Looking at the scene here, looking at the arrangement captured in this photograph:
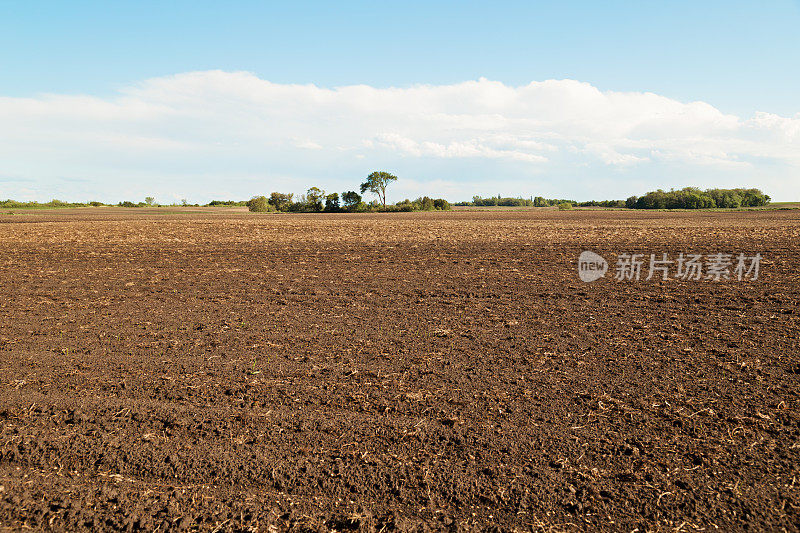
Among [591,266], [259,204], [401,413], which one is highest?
[259,204]

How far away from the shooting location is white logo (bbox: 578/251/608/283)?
48.2 ft

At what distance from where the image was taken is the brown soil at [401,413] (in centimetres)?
373

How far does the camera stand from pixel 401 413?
5.22 m

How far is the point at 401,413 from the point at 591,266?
13.8 m

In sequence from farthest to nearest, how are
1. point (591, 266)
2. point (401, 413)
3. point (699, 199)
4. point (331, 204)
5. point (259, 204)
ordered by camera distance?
point (259, 204), point (699, 199), point (331, 204), point (591, 266), point (401, 413)

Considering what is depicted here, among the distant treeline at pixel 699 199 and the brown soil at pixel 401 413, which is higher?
the distant treeline at pixel 699 199

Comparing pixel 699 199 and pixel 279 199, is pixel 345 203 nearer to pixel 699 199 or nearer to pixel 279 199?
pixel 279 199

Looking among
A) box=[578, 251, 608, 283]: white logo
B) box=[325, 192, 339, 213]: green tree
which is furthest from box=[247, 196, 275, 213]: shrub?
box=[578, 251, 608, 283]: white logo

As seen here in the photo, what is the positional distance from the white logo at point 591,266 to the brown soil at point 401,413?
3260mm

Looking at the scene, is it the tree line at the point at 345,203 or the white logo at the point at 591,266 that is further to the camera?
the tree line at the point at 345,203

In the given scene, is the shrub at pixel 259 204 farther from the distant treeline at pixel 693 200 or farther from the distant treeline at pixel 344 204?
the distant treeline at pixel 693 200

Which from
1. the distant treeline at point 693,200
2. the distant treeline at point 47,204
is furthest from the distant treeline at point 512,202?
the distant treeline at point 47,204

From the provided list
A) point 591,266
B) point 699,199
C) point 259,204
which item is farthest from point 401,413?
point 699,199

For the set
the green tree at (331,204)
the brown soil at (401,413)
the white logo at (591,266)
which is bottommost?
the brown soil at (401,413)
